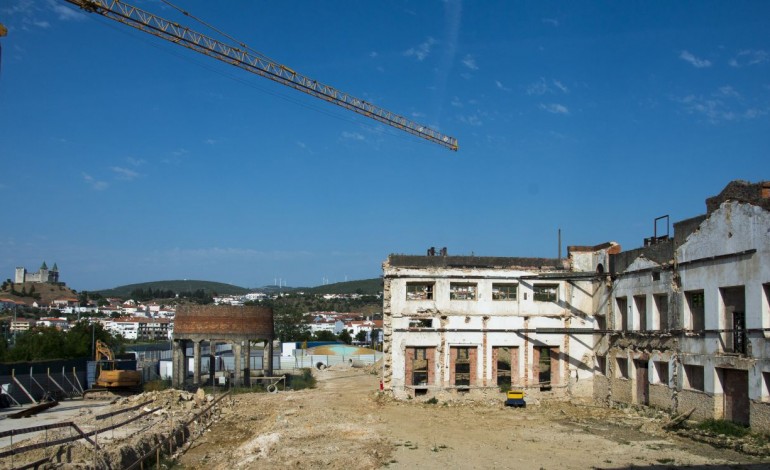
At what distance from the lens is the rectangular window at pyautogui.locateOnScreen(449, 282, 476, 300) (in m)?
35.7

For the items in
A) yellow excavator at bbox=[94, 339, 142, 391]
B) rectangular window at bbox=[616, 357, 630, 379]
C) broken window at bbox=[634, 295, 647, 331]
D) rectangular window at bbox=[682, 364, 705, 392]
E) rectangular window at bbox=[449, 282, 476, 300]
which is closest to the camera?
rectangular window at bbox=[682, 364, 705, 392]

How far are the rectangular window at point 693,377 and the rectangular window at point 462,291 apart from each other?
1186cm

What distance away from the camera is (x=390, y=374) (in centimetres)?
3519

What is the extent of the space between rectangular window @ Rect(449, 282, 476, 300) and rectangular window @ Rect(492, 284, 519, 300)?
1.14 metres

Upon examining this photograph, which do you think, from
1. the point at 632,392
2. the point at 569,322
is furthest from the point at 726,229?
the point at 569,322

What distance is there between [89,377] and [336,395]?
22797 mm

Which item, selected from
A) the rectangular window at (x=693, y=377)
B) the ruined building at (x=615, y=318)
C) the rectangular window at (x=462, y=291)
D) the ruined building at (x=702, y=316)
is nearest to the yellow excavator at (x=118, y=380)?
the ruined building at (x=615, y=318)

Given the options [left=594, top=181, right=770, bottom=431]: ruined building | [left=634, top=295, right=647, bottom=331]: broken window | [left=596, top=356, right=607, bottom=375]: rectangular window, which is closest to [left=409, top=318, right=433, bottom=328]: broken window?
[left=596, top=356, right=607, bottom=375]: rectangular window

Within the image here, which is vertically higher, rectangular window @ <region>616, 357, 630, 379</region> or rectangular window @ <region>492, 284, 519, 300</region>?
rectangular window @ <region>492, 284, 519, 300</region>

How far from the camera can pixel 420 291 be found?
36500 mm

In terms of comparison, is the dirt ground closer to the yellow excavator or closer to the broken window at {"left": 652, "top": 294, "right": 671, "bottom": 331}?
the broken window at {"left": 652, "top": 294, "right": 671, "bottom": 331}

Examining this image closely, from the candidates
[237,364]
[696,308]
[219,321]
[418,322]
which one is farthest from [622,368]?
[219,321]

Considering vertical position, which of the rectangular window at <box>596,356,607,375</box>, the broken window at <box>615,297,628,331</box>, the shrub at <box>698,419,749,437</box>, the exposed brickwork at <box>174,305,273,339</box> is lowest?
the shrub at <box>698,419,749,437</box>

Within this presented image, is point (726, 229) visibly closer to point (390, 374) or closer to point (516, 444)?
point (516, 444)
